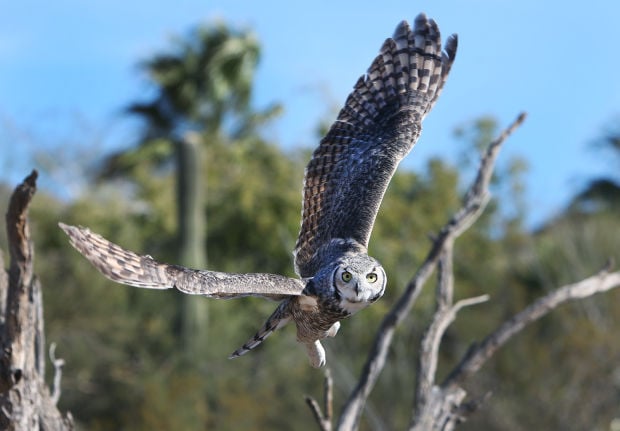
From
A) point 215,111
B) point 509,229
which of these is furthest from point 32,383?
point 509,229

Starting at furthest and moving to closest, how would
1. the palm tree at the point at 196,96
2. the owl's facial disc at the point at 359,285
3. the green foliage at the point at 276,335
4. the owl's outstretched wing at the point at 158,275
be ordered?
1. the palm tree at the point at 196,96
2. the green foliage at the point at 276,335
3. the owl's facial disc at the point at 359,285
4. the owl's outstretched wing at the point at 158,275

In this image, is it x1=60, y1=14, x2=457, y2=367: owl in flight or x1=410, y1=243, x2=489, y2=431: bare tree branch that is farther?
x1=410, y1=243, x2=489, y2=431: bare tree branch

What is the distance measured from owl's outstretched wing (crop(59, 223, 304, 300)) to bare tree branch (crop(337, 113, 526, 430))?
2.10 m

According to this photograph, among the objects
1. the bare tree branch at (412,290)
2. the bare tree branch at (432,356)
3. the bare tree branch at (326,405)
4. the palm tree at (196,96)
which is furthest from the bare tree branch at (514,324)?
the palm tree at (196,96)

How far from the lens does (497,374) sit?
1847 centimetres

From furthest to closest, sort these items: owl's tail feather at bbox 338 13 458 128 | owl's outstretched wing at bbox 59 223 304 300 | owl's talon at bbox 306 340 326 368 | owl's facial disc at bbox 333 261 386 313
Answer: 1. owl's tail feather at bbox 338 13 458 128
2. owl's talon at bbox 306 340 326 368
3. owl's facial disc at bbox 333 261 386 313
4. owl's outstretched wing at bbox 59 223 304 300

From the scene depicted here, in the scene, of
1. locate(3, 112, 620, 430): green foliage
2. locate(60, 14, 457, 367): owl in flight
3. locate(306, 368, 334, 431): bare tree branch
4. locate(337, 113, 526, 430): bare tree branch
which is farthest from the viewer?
locate(3, 112, 620, 430): green foliage

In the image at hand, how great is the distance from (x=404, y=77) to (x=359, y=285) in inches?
83.6

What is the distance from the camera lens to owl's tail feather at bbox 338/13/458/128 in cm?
605

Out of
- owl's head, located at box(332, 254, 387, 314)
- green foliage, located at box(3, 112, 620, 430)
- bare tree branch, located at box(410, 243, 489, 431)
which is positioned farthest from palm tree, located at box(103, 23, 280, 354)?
owl's head, located at box(332, 254, 387, 314)

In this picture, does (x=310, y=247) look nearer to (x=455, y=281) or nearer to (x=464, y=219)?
(x=464, y=219)

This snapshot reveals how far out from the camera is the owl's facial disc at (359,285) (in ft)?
14.4

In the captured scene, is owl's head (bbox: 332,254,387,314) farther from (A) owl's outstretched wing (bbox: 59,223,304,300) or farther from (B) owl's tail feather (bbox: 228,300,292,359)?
(B) owl's tail feather (bbox: 228,300,292,359)

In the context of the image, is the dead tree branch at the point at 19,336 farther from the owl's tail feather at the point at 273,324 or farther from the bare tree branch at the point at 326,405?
the bare tree branch at the point at 326,405
